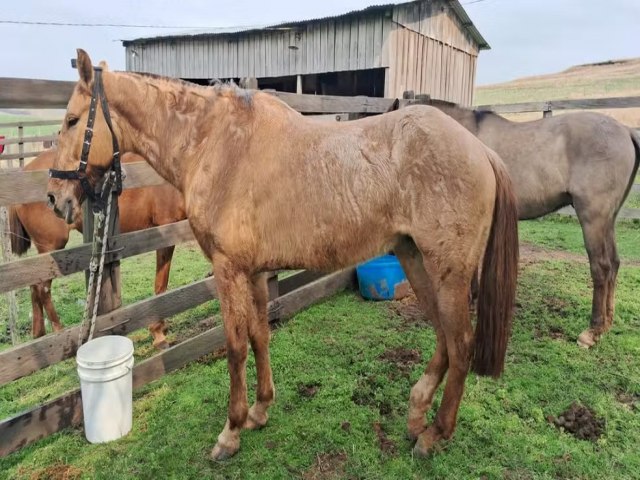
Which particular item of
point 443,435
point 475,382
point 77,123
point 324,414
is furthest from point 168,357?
point 475,382

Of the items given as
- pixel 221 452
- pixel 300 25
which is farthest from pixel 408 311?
pixel 300 25

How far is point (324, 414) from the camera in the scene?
3.13m

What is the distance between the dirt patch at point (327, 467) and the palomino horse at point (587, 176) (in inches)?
106

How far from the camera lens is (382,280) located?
518 cm

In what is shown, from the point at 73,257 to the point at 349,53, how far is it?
11.6 meters

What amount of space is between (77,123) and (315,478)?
8.27 feet

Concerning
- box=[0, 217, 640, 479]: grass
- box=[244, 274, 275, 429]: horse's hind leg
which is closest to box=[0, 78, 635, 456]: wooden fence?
box=[0, 217, 640, 479]: grass

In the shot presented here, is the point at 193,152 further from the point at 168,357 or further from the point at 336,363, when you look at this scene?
the point at 336,363

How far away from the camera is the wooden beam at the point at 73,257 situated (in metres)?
2.60

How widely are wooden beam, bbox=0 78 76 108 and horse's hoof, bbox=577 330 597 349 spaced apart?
4.61 meters

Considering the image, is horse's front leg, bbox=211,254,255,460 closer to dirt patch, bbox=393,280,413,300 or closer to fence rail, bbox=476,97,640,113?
dirt patch, bbox=393,280,413,300

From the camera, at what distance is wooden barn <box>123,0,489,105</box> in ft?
40.8

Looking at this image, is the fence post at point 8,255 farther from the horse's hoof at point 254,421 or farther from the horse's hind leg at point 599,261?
the horse's hind leg at point 599,261

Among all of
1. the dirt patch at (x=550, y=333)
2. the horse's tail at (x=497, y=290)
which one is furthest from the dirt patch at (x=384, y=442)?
the dirt patch at (x=550, y=333)
